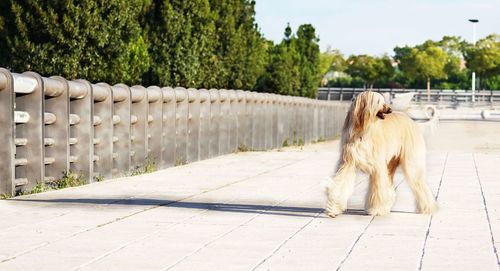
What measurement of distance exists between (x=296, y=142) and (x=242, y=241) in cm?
1948

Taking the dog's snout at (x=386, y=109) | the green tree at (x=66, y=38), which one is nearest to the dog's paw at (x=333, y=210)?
the dog's snout at (x=386, y=109)

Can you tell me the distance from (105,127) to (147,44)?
1114cm

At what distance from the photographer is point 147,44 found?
23.9m

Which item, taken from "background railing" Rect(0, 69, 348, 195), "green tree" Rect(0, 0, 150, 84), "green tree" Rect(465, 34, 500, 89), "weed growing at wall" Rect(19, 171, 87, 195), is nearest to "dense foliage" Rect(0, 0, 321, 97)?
"green tree" Rect(0, 0, 150, 84)

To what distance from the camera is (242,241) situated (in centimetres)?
718

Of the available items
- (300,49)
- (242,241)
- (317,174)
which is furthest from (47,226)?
(300,49)

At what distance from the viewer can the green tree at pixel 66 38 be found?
1836cm

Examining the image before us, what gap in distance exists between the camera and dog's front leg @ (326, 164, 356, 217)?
27.3ft

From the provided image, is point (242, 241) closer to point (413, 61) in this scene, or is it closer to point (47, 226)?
point (47, 226)

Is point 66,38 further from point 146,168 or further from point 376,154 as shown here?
point 376,154

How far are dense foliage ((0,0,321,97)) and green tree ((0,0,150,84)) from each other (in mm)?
18

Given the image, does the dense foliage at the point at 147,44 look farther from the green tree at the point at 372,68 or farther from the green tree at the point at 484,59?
the green tree at the point at 372,68

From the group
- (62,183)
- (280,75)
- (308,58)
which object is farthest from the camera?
(308,58)

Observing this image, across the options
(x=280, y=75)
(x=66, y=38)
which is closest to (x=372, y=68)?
(x=280, y=75)
